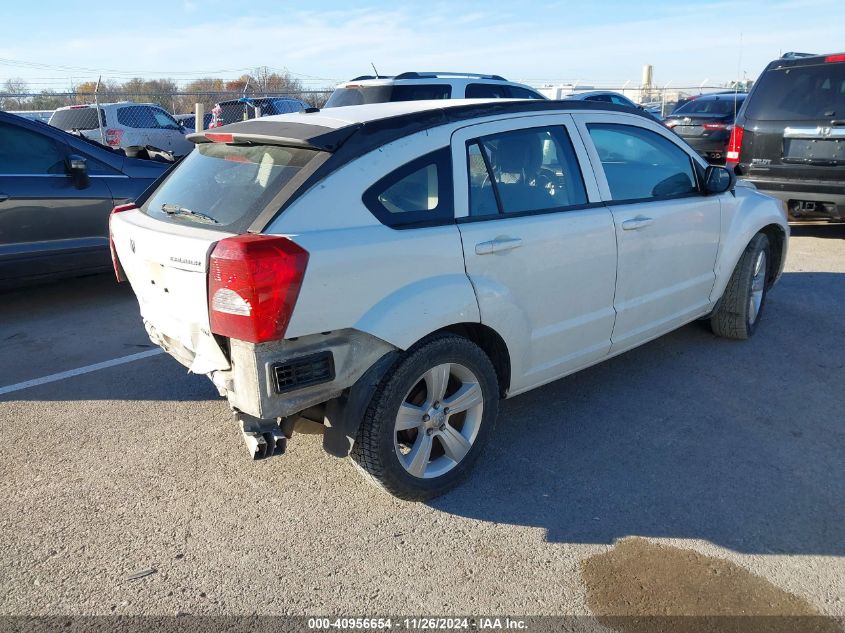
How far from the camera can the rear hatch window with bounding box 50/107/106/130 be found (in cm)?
1530

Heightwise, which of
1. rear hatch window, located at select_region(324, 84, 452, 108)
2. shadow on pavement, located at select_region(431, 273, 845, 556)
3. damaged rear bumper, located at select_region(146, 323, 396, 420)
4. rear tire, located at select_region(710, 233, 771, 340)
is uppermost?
rear hatch window, located at select_region(324, 84, 452, 108)

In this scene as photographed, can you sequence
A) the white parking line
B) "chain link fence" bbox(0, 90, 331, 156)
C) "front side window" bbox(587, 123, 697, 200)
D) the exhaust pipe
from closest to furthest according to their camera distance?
the exhaust pipe, "front side window" bbox(587, 123, 697, 200), the white parking line, "chain link fence" bbox(0, 90, 331, 156)

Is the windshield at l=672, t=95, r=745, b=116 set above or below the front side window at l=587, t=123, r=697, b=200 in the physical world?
above

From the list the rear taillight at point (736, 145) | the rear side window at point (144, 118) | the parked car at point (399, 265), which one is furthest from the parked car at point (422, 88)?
the rear side window at point (144, 118)

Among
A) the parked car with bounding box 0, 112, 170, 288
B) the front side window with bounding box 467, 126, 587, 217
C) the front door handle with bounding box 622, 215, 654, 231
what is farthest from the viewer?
the parked car with bounding box 0, 112, 170, 288

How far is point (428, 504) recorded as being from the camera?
337cm

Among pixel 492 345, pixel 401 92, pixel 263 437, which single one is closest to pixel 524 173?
pixel 492 345

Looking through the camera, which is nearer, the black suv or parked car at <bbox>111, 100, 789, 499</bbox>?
parked car at <bbox>111, 100, 789, 499</bbox>

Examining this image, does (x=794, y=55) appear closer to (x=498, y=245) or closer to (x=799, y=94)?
(x=799, y=94)

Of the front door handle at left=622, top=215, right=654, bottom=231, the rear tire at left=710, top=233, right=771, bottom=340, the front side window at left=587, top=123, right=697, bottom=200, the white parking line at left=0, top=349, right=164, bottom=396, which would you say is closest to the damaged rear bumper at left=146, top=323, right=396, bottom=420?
the front door handle at left=622, top=215, right=654, bottom=231

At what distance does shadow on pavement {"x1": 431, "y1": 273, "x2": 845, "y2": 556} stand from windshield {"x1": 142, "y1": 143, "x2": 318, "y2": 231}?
1.60 m

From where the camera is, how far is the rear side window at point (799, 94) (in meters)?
7.75

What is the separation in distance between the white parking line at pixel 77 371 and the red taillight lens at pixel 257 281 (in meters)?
2.61

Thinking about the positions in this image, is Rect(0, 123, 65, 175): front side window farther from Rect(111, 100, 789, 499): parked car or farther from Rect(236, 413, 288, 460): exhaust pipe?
Rect(236, 413, 288, 460): exhaust pipe
